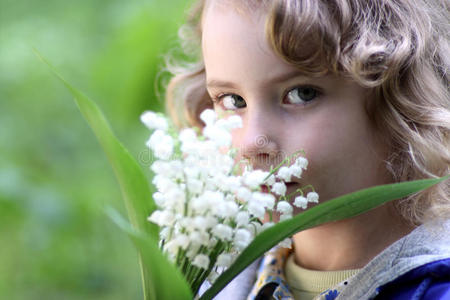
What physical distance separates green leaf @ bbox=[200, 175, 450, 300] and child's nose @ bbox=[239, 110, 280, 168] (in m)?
0.17

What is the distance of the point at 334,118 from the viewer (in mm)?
→ 839

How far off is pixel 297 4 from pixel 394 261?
14.3 inches

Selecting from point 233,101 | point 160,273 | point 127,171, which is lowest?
point 160,273

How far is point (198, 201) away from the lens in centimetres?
61

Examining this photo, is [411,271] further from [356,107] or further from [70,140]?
[70,140]

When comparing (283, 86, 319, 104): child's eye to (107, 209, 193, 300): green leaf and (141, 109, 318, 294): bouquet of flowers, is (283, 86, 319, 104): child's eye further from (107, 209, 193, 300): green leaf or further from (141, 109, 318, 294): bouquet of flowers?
(107, 209, 193, 300): green leaf

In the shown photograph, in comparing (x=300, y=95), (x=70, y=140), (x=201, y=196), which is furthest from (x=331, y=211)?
(x=70, y=140)

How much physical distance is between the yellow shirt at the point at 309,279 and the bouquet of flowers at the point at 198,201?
0.31 metres

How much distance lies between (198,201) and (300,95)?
293 millimetres

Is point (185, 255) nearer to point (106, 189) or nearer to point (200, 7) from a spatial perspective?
point (200, 7)

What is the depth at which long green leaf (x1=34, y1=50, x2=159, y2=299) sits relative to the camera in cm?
62

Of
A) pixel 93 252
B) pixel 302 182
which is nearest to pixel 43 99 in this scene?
pixel 93 252

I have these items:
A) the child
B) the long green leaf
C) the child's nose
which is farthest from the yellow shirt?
the long green leaf

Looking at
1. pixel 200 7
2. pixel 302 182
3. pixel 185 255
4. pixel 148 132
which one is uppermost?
pixel 148 132
